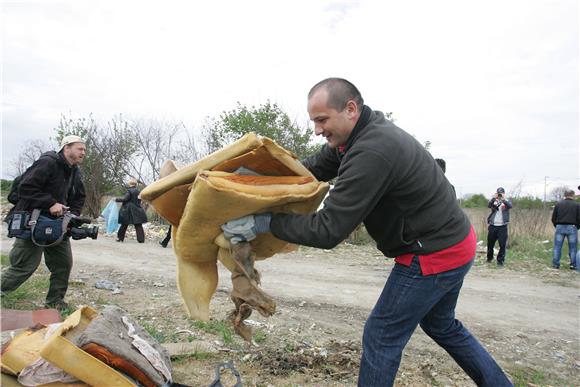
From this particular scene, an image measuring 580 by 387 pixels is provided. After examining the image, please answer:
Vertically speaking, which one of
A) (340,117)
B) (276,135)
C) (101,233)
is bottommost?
(101,233)

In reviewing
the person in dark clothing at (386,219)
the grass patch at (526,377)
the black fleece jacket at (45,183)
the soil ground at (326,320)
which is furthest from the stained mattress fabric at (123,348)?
the grass patch at (526,377)

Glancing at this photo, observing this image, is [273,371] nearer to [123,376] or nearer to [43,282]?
[123,376]

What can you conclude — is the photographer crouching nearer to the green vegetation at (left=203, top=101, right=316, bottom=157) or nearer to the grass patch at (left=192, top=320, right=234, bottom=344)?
the grass patch at (left=192, top=320, right=234, bottom=344)

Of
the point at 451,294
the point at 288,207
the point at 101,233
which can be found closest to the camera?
the point at 288,207

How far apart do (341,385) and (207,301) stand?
49.3 inches

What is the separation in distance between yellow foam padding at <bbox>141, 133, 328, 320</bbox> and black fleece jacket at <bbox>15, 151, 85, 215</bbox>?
2.57 meters

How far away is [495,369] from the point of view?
2611 millimetres

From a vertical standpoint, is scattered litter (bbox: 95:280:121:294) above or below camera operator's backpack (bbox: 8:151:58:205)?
below

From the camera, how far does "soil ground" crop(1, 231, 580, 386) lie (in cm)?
341

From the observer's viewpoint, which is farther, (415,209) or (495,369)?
(495,369)

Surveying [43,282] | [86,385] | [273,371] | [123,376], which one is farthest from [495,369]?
[43,282]

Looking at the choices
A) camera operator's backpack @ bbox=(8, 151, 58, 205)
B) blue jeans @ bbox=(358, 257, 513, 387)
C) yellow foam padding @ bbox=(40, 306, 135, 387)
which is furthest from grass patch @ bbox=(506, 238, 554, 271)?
yellow foam padding @ bbox=(40, 306, 135, 387)

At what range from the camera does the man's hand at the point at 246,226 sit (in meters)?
2.18

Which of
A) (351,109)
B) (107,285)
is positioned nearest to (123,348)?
(351,109)
